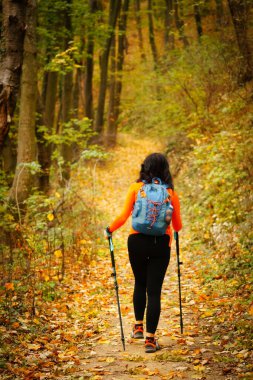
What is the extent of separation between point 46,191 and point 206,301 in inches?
285

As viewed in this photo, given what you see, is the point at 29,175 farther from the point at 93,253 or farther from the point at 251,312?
the point at 251,312

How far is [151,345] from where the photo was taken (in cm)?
502

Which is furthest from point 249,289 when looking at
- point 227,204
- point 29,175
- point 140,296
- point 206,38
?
point 206,38

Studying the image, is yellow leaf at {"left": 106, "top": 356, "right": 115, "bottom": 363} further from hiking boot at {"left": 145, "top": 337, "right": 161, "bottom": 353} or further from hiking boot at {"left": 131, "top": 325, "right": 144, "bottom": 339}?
hiking boot at {"left": 131, "top": 325, "right": 144, "bottom": 339}

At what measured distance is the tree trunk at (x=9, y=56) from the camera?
17.8 ft

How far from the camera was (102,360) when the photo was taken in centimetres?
486

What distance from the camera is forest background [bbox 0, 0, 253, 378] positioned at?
21.2 ft

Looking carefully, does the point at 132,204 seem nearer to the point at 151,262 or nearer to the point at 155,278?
the point at 151,262

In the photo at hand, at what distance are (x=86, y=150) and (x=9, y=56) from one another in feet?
14.3

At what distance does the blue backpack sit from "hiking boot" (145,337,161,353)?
124 cm

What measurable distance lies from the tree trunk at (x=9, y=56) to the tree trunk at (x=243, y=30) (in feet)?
23.7

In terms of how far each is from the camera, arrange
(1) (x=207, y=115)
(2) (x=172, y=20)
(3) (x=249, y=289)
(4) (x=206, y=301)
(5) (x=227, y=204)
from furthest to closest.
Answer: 1. (2) (x=172, y=20)
2. (1) (x=207, y=115)
3. (5) (x=227, y=204)
4. (4) (x=206, y=301)
5. (3) (x=249, y=289)

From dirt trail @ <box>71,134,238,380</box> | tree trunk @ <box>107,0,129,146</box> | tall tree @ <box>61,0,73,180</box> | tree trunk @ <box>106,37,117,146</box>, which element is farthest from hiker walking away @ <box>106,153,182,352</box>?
tree trunk @ <box>106,37,117,146</box>

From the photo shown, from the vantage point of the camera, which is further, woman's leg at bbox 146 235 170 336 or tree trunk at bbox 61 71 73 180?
tree trunk at bbox 61 71 73 180
